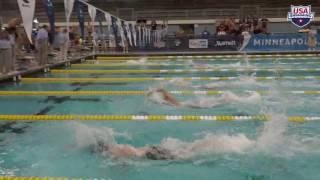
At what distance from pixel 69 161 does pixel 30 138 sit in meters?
1.10

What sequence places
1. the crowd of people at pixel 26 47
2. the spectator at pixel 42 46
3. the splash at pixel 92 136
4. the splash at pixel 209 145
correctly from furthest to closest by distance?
1. the spectator at pixel 42 46
2. the crowd of people at pixel 26 47
3. the splash at pixel 92 136
4. the splash at pixel 209 145

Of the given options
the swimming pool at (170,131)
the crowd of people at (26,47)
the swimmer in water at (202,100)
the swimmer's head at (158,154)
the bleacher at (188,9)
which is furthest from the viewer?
the bleacher at (188,9)

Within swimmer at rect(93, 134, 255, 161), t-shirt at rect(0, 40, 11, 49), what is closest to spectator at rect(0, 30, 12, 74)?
t-shirt at rect(0, 40, 11, 49)

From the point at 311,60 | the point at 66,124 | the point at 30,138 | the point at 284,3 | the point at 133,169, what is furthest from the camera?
the point at 284,3

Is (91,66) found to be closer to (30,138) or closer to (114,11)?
(30,138)

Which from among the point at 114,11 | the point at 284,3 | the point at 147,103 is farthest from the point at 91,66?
the point at 284,3

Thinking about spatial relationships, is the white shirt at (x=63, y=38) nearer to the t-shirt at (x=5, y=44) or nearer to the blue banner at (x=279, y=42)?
the t-shirt at (x=5, y=44)

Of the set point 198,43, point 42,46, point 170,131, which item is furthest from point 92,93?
point 198,43

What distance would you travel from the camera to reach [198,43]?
66.8ft

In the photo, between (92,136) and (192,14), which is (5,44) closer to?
(92,136)

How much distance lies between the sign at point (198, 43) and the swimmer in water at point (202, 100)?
41.0 ft

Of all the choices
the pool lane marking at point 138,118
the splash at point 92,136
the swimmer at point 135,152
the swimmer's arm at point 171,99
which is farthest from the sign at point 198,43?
the swimmer at point 135,152

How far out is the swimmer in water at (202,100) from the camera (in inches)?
289

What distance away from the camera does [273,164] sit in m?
4.36
